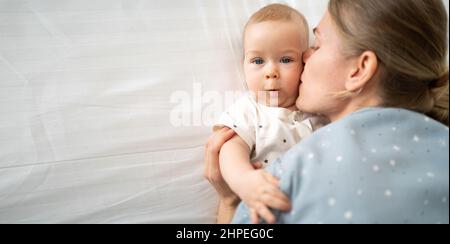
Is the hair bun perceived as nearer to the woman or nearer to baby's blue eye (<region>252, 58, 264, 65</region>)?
the woman

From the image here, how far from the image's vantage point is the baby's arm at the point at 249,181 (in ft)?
2.19

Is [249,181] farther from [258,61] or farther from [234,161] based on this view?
[258,61]

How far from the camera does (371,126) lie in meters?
0.70

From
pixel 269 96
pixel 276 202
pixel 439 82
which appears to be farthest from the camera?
pixel 269 96

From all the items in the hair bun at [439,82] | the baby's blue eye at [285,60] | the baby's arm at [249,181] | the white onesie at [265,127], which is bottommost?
the baby's arm at [249,181]

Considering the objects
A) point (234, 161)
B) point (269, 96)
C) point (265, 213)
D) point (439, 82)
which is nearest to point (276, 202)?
point (265, 213)

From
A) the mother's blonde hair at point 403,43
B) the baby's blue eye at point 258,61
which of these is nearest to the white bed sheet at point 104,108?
the baby's blue eye at point 258,61

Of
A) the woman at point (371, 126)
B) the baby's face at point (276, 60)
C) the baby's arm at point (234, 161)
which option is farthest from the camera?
the baby's face at point (276, 60)

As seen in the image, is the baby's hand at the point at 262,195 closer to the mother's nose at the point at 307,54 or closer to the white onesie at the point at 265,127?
the white onesie at the point at 265,127

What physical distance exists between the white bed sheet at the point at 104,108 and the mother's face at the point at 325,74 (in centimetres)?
18

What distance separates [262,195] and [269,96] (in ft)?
0.87

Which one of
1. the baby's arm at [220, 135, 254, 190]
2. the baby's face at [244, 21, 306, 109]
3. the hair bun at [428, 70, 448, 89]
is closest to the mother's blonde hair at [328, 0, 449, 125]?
the hair bun at [428, 70, 448, 89]
